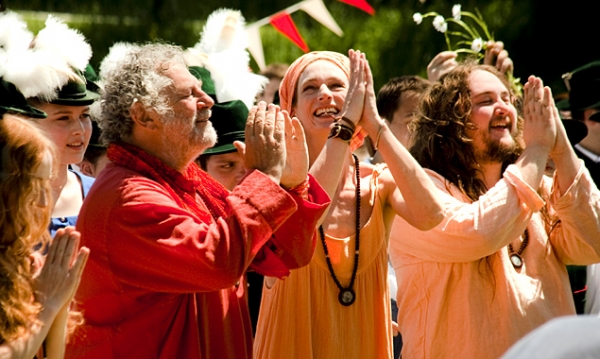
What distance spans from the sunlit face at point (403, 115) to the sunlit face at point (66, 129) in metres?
2.14

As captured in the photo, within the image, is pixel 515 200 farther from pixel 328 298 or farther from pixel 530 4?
pixel 530 4

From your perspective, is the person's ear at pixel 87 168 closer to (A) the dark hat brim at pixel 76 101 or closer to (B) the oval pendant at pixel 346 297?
(A) the dark hat brim at pixel 76 101

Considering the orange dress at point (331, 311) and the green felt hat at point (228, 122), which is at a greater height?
the green felt hat at point (228, 122)

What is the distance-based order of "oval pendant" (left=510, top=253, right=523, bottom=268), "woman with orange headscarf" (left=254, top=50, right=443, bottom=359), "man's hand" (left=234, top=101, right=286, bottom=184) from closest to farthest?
"man's hand" (left=234, top=101, right=286, bottom=184)
"woman with orange headscarf" (left=254, top=50, right=443, bottom=359)
"oval pendant" (left=510, top=253, right=523, bottom=268)

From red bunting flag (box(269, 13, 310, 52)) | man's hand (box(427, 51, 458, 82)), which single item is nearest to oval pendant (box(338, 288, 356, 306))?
man's hand (box(427, 51, 458, 82))

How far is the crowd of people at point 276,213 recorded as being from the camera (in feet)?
10.4

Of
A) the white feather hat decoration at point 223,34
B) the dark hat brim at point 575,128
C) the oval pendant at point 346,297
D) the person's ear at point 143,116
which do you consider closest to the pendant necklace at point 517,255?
the oval pendant at point 346,297

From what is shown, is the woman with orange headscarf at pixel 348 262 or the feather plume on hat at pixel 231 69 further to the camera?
the feather plume on hat at pixel 231 69

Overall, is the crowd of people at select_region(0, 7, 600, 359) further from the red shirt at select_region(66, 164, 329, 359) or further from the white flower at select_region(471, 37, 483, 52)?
the white flower at select_region(471, 37, 483, 52)

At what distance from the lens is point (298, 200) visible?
343 centimetres

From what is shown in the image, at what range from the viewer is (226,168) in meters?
4.99

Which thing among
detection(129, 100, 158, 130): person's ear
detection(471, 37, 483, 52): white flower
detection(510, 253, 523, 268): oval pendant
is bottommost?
detection(510, 253, 523, 268): oval pendant

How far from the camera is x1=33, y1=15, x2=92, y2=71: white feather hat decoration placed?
171 inches

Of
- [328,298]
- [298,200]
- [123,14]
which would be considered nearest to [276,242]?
[298,200]
